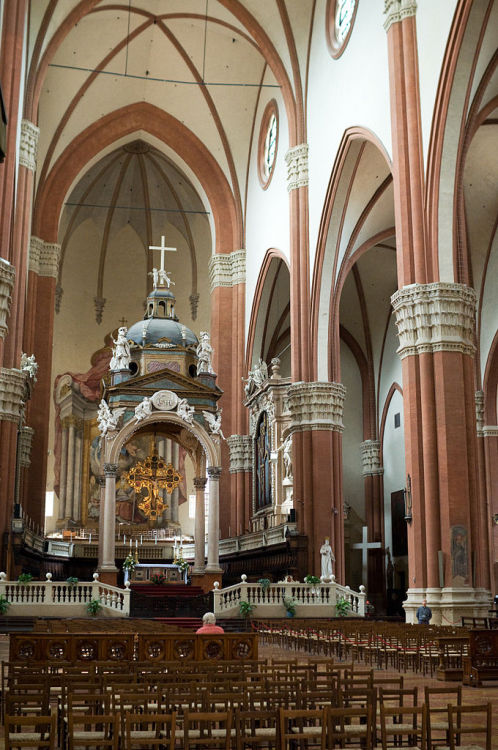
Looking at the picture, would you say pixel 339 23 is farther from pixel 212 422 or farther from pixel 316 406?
pixel 212 422

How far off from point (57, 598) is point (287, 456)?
30.3ft

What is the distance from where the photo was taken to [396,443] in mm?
35938

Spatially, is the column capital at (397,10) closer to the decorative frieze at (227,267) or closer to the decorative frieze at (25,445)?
the decorative frieze at (227,267)

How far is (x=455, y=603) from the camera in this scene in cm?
1739

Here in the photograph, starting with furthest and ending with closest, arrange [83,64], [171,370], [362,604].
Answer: [83,64], [171,370], [362,604]

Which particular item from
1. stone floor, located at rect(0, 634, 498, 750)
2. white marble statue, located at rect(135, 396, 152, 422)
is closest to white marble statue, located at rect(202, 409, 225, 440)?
white marble statue, located at rect(135, 396, 152, 422)

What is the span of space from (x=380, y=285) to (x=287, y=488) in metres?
11.0

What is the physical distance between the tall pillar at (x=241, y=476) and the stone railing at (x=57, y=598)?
10.3 metres

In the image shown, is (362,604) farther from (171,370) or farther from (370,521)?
(370,521)

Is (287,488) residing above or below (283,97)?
below

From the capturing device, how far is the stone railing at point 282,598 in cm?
2150

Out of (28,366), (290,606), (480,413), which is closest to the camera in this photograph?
(290,606)

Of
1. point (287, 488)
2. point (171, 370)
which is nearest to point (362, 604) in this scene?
point (287, 488)

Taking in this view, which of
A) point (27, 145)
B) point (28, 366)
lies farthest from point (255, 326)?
point (27, 145)
